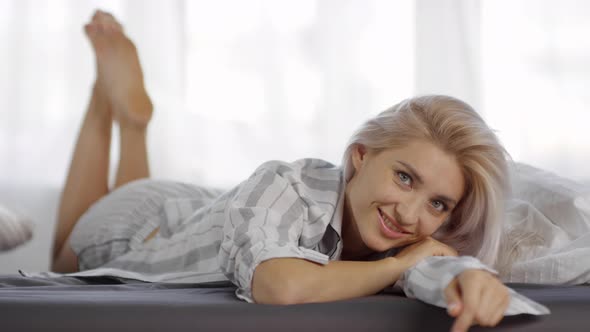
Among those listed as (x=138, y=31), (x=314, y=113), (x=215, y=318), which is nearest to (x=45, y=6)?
(x=138, y=31)

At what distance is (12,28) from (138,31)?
1.31 feet

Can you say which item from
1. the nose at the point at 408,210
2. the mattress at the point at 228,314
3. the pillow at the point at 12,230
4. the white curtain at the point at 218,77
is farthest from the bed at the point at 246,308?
the white curtain at the point at 218,77

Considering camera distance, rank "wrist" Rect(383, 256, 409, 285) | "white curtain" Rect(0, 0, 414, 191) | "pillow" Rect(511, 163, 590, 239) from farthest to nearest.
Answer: "white curtain" Rect(0, 0, 414, 191)
"pillow" Rect(511, 163, 590, 239)
"wrist" Rect(383, 256, 409, 285)

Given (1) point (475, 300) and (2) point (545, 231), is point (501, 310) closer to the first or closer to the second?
(1) point (475, 300)

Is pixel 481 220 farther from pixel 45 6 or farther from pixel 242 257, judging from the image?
pixel 45 6

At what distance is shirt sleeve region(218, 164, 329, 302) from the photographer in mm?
1095

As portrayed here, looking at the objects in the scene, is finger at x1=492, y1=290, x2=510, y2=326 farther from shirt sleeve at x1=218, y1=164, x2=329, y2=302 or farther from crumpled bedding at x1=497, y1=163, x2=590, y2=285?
crumpled bedding at x1=497, y1=163, x2=590, y2=285

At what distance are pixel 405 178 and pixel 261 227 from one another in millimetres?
274

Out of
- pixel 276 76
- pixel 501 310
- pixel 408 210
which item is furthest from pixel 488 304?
pixel 276 76

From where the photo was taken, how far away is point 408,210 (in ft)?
4.17

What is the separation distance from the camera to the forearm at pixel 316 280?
40.8 inches

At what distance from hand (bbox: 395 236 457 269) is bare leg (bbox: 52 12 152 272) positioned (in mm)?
1162

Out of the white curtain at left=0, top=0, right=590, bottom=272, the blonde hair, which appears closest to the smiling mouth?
the blonde hair

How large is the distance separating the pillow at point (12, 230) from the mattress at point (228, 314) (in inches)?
21.0
